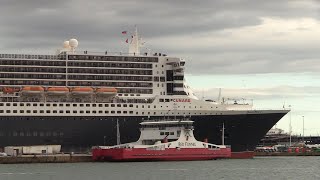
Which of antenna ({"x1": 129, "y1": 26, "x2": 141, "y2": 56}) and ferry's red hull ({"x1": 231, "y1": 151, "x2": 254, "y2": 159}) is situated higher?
antenna ({"x1": 129, "y1": 26, "x2": 141, "y2": 56})

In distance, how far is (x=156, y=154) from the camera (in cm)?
9844

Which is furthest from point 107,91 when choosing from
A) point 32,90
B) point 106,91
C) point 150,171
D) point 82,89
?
point 150,171

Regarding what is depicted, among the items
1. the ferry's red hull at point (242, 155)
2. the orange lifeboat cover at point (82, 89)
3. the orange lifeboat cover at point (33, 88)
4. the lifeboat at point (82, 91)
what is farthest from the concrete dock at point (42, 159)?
the ferry's red hull at point (242, 155)

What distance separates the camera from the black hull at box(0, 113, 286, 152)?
100312 mm

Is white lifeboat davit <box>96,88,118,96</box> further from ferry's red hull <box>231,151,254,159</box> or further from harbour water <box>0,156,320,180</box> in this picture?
ferry's red hull <box>231,151,254,159</box>

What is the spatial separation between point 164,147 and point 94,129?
29.4 feet

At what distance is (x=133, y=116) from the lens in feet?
338

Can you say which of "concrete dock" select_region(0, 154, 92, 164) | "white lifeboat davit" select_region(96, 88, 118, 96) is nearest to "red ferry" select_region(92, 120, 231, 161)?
"concrete dock" select_region(0, 154, 92, 164)

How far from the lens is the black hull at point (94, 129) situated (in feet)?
329

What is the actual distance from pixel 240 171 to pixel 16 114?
30548mm

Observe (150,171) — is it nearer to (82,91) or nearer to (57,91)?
(82,91)

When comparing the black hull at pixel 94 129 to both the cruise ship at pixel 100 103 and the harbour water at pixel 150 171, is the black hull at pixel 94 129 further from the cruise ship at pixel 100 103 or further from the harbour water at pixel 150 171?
the harbour water at pixel 150 171

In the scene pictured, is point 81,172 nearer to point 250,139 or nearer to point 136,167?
point 136,167

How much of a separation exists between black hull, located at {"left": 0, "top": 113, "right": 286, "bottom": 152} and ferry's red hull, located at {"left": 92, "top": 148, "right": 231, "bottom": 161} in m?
3.41
